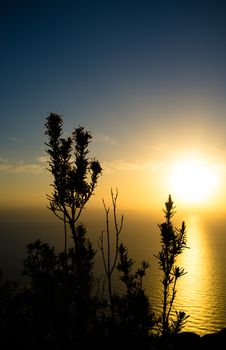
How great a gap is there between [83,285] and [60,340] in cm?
143

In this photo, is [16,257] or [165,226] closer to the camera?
Answer: [165,226]

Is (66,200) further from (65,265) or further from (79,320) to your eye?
(79,320)

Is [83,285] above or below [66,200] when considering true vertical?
below

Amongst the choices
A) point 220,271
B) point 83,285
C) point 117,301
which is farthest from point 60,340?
point 220,271

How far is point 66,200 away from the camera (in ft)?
28.5

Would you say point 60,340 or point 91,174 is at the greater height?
point 91,174

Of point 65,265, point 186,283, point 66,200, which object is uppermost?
point 66,200

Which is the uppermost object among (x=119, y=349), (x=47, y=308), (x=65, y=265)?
(x=65, y=265)

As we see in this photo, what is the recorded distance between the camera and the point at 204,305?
88.8 m

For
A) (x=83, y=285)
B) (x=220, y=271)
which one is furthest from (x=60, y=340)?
(x=220, y=271)

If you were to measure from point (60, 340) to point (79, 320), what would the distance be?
26.5 inches

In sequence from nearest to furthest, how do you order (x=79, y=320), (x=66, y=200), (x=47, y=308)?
(x=47, y=308) → (x=79, y=320) → (x=66, y=200)

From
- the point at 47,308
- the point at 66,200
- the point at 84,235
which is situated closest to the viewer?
the point at 47,308

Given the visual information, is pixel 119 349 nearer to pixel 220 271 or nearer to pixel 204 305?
pixel 204 305
